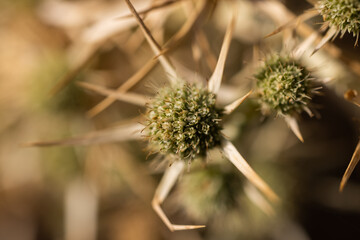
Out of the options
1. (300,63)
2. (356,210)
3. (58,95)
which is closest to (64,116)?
(58,95)

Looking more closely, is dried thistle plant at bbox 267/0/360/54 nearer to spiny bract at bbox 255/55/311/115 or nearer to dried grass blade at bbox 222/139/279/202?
spiny bract at bbox 255/55/311/115

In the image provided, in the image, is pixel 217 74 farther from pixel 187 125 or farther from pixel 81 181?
pixel 81 181

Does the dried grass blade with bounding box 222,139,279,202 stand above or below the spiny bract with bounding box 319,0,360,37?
below

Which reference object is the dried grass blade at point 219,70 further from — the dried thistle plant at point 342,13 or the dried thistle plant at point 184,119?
the dried thistle plant at point 342,13

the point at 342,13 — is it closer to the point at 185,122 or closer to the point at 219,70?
the point at 219,70

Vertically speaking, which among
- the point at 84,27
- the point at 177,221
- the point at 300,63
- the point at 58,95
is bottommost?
the point at 177,221

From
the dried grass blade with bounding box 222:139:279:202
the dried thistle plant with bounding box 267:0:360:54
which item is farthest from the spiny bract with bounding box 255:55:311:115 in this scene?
the dried grass blade with bounding box 222:139:279:202
